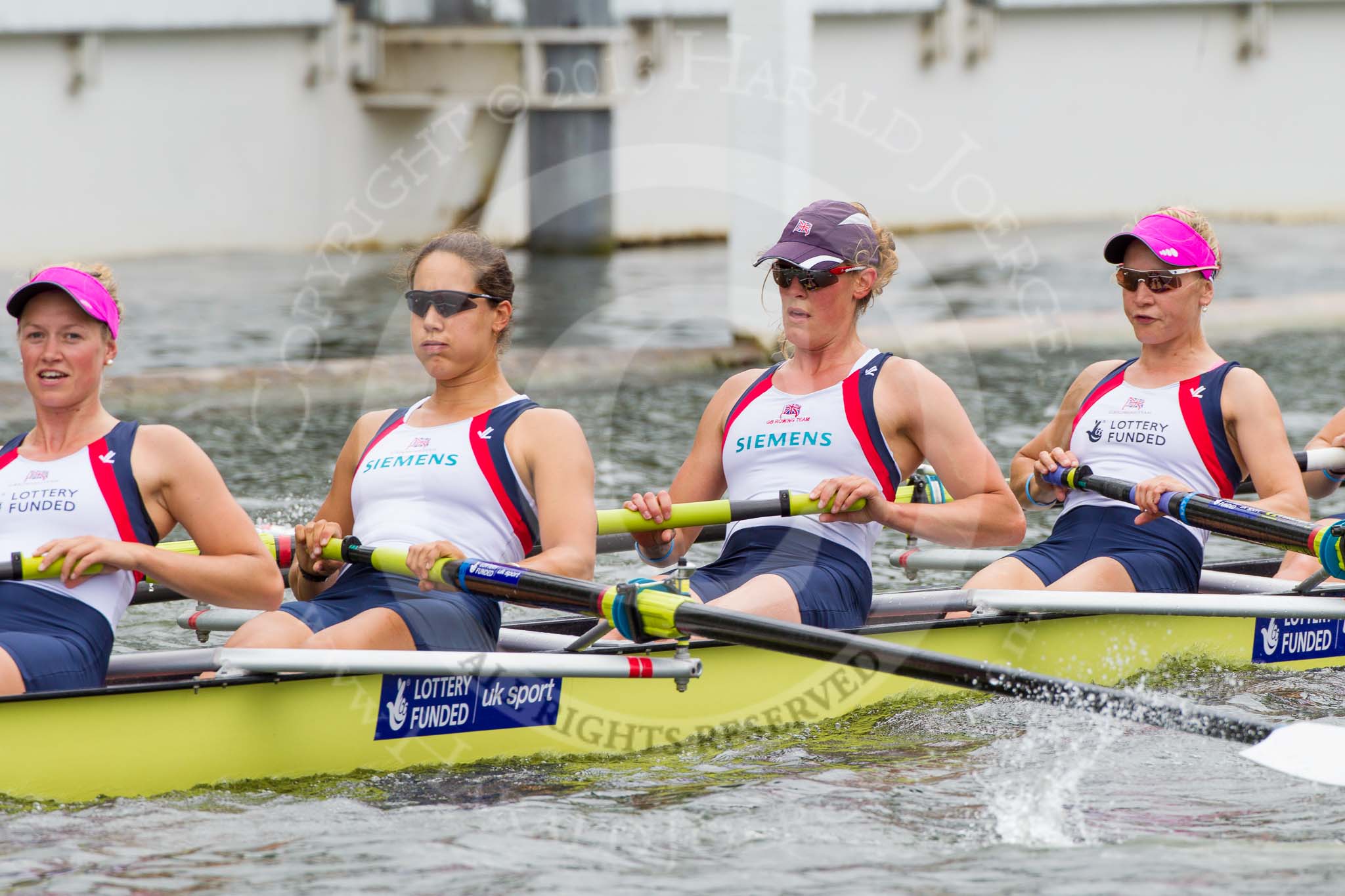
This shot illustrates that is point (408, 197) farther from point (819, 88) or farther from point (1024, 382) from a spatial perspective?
point (1024, 382)

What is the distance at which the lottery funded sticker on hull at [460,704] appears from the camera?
4.49m

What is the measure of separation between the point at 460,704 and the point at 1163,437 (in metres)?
2.47

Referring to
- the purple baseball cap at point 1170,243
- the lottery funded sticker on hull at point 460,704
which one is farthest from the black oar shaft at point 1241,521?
the lottery funded sticker on hull at point 460,704

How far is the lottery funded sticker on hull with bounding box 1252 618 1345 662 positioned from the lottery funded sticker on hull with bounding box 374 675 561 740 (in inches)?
96.7

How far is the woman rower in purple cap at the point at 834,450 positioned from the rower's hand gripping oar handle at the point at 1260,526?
1.82 feet

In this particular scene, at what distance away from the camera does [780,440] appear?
5129mm

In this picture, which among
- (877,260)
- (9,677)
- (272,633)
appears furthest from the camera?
(877,260)

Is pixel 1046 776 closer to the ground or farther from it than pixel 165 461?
closer to the ground

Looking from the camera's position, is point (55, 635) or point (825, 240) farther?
point (825, 240)

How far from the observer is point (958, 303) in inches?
604

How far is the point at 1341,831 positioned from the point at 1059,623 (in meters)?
1.22

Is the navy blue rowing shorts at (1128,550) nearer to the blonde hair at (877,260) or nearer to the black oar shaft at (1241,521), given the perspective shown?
the black oar shaft at (1241,521)

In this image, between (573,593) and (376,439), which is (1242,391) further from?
(376,439)

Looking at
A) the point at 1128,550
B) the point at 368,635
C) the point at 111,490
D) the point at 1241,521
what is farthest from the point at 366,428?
the point at 1241,521
